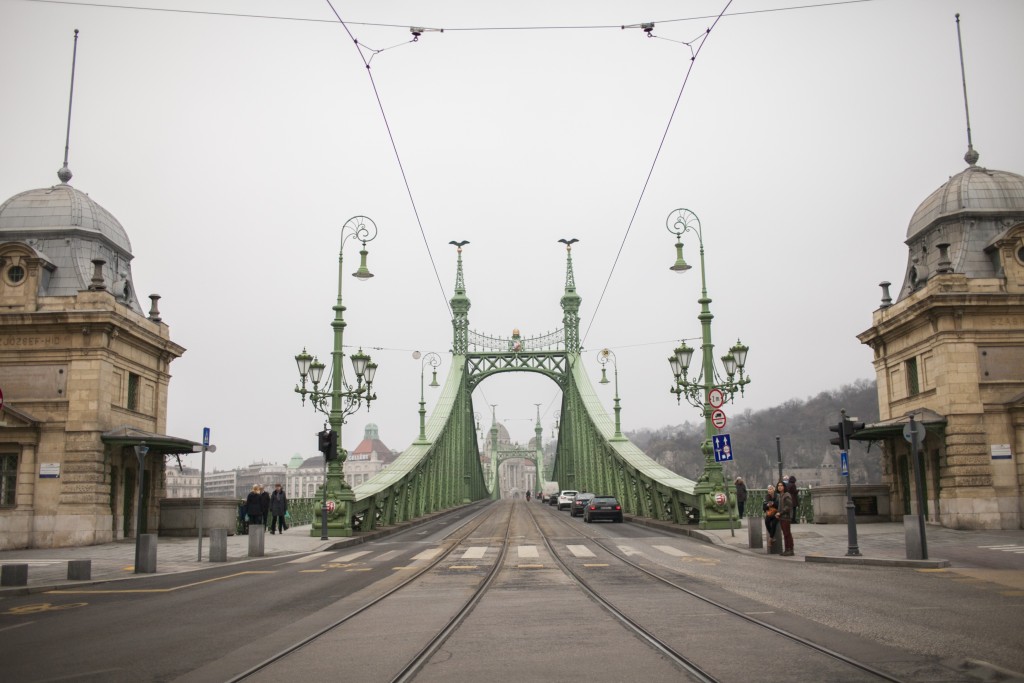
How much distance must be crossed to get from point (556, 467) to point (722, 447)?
7525 centimetres

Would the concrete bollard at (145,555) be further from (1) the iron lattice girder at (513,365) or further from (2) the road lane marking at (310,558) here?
(1) the iron lattice girder at (513,365)

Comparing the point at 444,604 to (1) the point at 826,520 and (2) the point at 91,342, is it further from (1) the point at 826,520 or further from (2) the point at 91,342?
(1) the point at 826,520

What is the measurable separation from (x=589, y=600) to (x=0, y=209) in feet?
85.7

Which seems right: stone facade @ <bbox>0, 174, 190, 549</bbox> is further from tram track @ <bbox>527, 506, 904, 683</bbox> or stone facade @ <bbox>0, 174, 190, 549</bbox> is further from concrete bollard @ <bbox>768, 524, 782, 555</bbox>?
concrete bollard @ <bbox>768, 524, 782, 555</bbox>

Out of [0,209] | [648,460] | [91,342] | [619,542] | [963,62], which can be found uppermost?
[963,62]

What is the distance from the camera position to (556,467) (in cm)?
9725

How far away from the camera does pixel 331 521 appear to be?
25.3m

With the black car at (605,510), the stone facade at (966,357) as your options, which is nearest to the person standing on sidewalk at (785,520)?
the stone facade at (966,357)

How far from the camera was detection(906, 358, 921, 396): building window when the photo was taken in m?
27.5

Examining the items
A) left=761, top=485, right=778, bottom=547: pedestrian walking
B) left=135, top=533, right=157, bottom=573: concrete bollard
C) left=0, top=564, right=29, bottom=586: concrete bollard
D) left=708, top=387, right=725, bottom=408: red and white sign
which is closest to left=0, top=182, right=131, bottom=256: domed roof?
left=135, top=533, right=157, bottom=573: concrete bollard

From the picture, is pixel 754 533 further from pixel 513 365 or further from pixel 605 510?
pixel 513 365

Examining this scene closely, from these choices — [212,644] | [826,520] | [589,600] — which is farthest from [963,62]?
[212,644]

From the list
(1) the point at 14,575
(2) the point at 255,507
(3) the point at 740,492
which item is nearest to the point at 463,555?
(2) the point at 255,507

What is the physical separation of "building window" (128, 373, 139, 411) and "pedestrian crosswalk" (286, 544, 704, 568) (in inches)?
411
